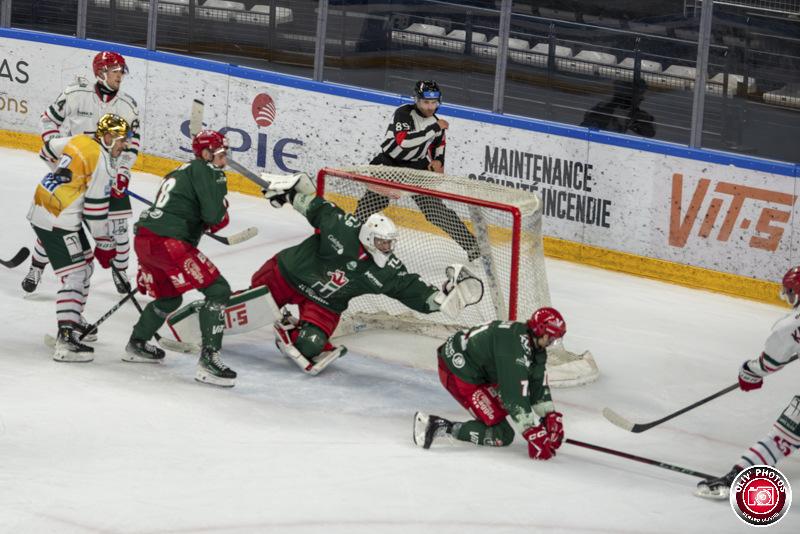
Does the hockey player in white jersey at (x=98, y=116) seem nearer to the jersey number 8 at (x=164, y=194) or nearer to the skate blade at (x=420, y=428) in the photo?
the jersey number 8 at (x=164, y=194)

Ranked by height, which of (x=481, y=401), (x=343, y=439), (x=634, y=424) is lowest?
(x=343, y=439)

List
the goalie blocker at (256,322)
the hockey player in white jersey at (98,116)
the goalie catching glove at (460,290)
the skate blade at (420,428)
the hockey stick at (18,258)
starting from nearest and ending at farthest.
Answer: the skate blade at (420,428) < the goalie catching glove at (460,290) < the goalie blocker at (256,322) < the hockey player in white jersey at (98,116) < the hockey stick at (18,258)

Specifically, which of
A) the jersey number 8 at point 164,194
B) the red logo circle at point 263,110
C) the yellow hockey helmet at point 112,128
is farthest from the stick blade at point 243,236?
the red logo circle at point 263,110

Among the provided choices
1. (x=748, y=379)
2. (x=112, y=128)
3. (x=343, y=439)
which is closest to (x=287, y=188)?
(x=112, y=128)

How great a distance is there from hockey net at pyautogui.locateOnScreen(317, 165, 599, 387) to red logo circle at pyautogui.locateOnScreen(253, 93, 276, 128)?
2.78 meters

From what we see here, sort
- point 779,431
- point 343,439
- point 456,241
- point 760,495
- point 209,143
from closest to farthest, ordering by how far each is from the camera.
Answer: point 760,495
point 779,431
point 343,439
point 209,143
point 456,241

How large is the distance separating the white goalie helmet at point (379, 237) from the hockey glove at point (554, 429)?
→ 127 cm

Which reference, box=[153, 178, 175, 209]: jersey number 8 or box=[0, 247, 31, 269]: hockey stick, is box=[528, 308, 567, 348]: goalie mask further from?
box=[0, 247, 31, 269]: hockey stick

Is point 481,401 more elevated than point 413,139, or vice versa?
point 413,139

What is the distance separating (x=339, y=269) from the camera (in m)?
6.91

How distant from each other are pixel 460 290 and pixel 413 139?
6.21 ft

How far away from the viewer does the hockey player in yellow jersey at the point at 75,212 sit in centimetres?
667

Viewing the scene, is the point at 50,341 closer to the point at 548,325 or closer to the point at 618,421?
the point at 548,325

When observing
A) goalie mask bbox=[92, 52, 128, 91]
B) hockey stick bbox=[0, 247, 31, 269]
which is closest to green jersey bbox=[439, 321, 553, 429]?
goalie mask bbox=[92, 52, 128, 91]
